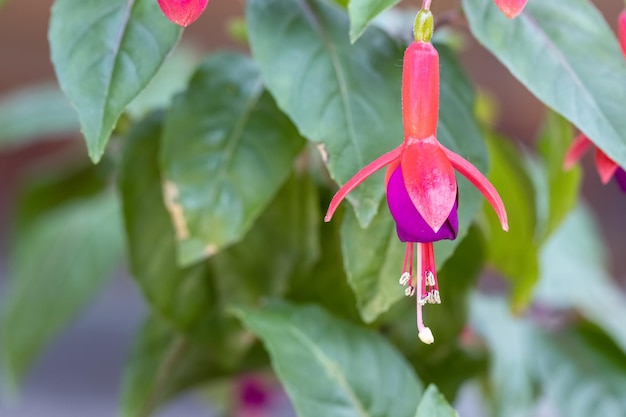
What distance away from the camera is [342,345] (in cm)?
56

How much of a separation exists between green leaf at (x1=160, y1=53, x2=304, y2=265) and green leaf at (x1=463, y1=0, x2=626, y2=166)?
164 millimetres

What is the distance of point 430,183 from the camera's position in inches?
14.4

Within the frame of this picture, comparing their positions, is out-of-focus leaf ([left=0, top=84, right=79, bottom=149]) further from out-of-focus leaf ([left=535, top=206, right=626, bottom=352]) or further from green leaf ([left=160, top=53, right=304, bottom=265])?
out-of-focus leaf ([left=535, top=206, right=626, bottom=352])

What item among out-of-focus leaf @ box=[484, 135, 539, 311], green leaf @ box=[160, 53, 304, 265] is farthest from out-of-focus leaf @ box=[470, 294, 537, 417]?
green leaf @ box=[160, 53, 304, 265]

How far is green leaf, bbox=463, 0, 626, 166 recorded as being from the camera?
44 centimetres

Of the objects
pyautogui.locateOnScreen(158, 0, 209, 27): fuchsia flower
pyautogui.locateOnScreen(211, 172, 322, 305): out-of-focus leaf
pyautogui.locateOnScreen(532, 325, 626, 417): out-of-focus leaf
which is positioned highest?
pyautogui.locateOnScreen(158, 0, 209, 27): fuchsia flower

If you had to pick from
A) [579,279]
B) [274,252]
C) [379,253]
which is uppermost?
[379,253]

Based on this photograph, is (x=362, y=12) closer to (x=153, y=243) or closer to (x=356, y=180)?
(x=356, y=180)

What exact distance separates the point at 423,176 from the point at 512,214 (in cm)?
36

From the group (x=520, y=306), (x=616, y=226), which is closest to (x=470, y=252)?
(x=520, y=306)

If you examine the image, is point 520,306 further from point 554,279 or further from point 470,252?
point 554,279

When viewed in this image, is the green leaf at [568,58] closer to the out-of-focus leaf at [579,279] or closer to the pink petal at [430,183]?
the pink petal at [430,183]

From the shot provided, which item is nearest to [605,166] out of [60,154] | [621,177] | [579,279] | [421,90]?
[621,177]

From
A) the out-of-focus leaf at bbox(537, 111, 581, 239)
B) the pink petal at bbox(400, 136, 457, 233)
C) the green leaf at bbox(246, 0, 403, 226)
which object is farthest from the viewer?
the out-of-focus leaf at bbox(537, 111, 581, 239)
